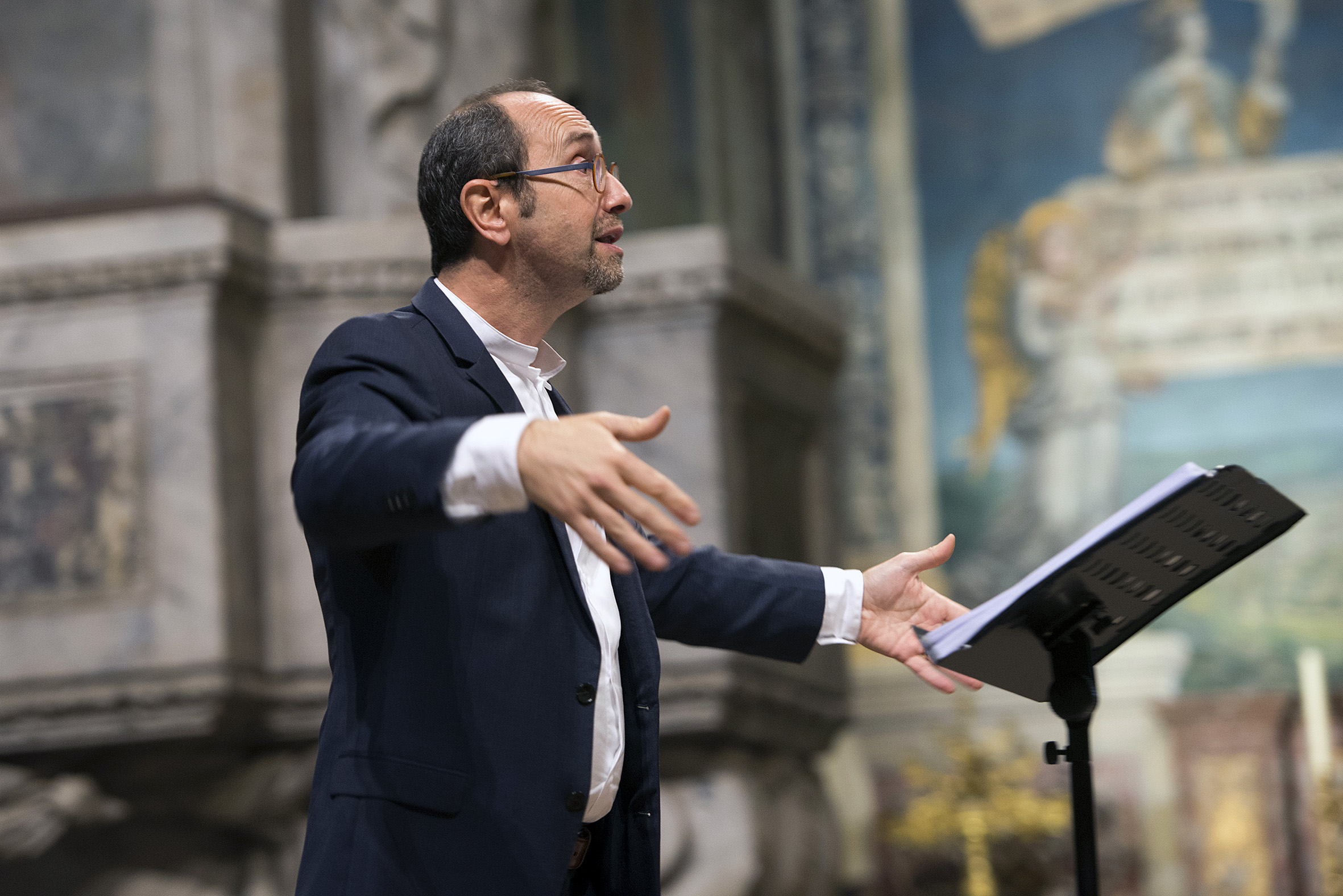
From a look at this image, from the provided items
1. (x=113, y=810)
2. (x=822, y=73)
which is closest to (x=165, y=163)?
(x=113, y=810)

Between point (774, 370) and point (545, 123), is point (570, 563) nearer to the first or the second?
point (545, 123)

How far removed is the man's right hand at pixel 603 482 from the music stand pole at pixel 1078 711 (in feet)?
2.57

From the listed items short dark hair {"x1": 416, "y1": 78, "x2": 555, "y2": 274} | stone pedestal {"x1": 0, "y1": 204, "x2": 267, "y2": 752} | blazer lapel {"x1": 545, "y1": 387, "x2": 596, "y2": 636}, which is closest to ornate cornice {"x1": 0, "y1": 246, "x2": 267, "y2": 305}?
stone pedestal {"x1": 0, "y1": 204, "x2": 267, "y2": 752}

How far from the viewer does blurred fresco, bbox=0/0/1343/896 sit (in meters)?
4.93

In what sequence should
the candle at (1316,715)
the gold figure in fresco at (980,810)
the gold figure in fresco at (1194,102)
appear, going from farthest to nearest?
the gold figure in fresco at (1194,102) < the gold figure in fresco at (980,810) < the candle at (1316,715)

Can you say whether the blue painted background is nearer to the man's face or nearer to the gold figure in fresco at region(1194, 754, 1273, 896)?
the gold figure in fresco at region(1194, 754, 1273, 896)

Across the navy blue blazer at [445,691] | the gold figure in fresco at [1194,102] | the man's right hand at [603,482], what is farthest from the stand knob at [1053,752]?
the gold figure in fresco at [1194,102]

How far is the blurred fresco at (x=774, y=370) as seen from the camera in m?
4.93

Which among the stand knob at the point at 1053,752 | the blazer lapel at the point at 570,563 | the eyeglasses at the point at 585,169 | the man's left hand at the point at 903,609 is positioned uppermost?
the eyeglasses at the point at 585,169

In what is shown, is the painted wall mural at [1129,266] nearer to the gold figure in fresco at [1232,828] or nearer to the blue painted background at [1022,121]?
the blue painted background at [1022,121]

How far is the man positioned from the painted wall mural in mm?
4868

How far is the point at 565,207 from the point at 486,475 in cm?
68

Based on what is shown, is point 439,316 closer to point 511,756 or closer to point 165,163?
point 511,756

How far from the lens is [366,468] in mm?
1866
